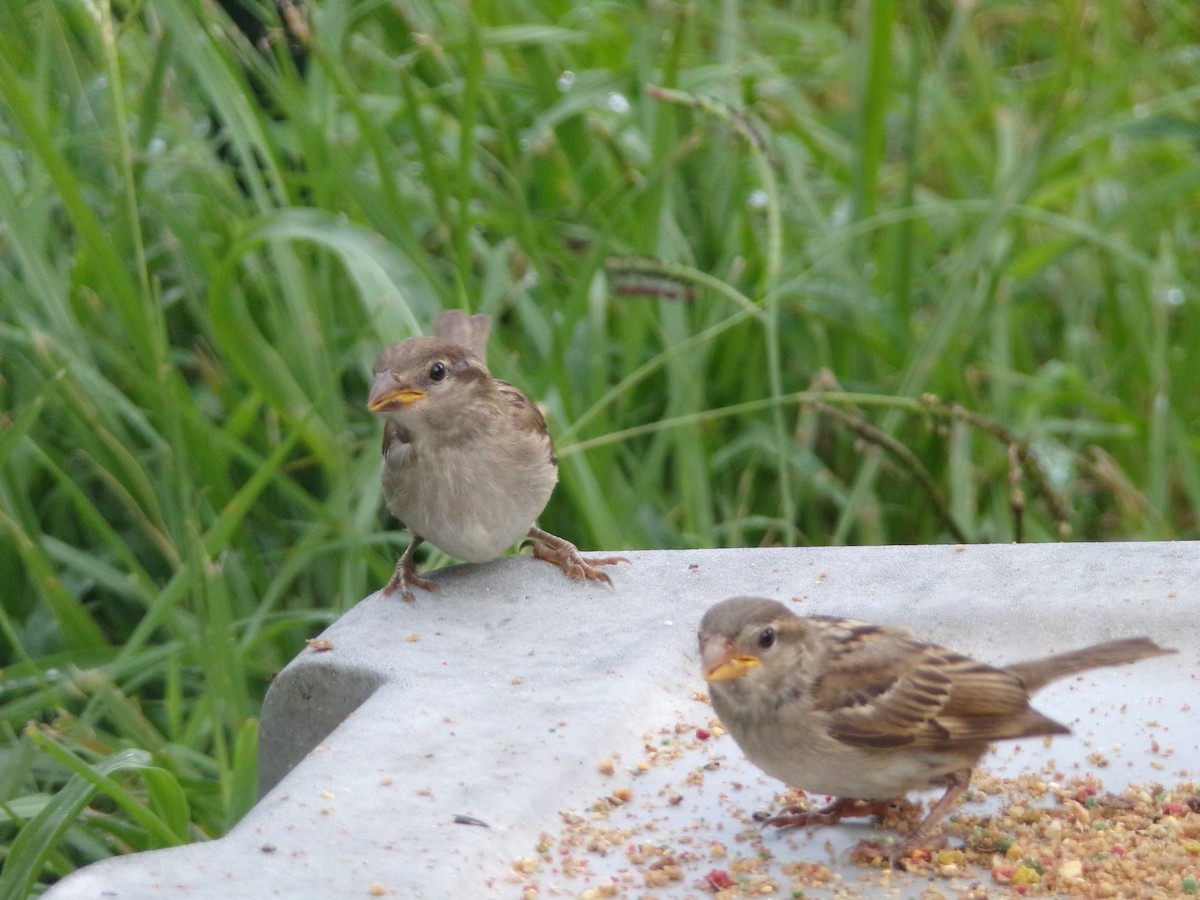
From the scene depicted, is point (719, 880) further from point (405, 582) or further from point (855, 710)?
point (405, 582)

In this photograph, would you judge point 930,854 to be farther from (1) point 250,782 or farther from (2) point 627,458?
(2) point 627,458

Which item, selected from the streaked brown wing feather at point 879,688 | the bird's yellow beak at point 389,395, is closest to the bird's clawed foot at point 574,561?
the bird's yellow beak at point 389,395

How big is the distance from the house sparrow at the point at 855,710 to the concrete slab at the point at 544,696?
0.12 meters

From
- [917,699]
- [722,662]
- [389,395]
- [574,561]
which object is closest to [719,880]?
[722,662]

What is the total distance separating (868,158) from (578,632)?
2.01m

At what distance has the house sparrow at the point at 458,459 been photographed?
10.4 feet

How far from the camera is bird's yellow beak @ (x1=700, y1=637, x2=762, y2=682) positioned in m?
2.27

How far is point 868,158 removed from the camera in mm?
4457

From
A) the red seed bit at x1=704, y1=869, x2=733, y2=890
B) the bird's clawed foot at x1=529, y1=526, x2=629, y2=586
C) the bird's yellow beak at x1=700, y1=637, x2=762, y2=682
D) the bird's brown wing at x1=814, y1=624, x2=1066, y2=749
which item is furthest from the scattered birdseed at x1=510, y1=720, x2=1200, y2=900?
the bird's clawed foot at x1=529, y1=526, x2=629, y2=586

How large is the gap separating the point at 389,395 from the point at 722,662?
1067mm

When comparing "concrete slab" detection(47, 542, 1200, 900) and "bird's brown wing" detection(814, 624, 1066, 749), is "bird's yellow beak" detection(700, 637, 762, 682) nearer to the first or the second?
"bird's brown wing" detection(814, 624, 1066, 749)

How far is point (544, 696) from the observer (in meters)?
2.62

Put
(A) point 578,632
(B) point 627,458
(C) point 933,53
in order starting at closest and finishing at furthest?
(A) point 578,632, (B) point 627,458, (C) point 933,53

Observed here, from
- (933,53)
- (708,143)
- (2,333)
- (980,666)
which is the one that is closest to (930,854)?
(980,666)
